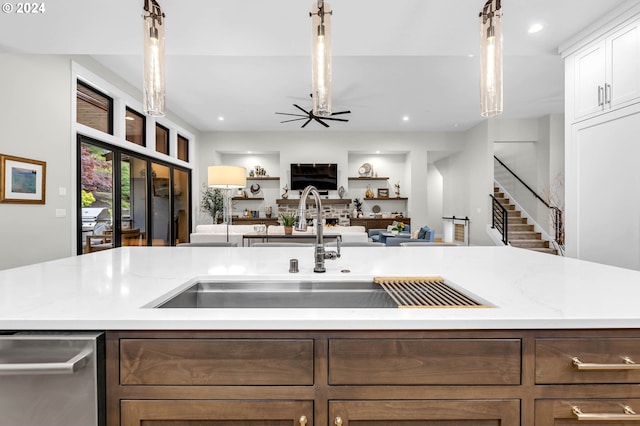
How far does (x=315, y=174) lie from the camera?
27.1 ft

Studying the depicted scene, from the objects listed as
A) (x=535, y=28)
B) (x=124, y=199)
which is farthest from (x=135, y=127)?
(x=535, y=28)

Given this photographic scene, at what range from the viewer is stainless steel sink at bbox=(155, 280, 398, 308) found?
129 cm

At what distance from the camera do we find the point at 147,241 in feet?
18.9

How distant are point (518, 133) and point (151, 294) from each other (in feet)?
26.6

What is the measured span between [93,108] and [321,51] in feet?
14.6

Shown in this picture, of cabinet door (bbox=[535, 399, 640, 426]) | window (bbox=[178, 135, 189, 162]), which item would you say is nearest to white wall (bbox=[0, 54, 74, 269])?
window (bbox=[178, 135, 189, 162])

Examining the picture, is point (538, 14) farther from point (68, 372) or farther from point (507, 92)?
point (68, 372)

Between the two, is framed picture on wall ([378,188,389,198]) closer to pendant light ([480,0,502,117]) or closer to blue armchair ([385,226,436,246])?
blue armchair ([385,226,436,246])

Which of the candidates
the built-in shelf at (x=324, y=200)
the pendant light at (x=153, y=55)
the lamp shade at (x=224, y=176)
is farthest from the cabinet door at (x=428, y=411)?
the built-in shelf at (x=324, y=200)

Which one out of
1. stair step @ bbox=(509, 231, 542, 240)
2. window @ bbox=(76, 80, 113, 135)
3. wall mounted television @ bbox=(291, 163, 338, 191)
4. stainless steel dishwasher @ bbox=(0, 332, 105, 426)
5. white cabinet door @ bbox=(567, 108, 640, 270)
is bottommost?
stair step @ bbox=(509, 231, 542, 240)

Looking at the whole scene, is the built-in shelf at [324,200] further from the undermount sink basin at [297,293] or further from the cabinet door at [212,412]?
the cabinet door at [212,412]

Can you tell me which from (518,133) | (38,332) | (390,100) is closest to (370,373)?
(38,332)

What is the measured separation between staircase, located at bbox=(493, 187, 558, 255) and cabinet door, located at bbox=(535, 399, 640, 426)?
664cm

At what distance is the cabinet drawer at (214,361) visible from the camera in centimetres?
81
